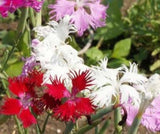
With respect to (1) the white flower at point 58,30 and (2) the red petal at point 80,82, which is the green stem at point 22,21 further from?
(2) the red petal at point 80,82

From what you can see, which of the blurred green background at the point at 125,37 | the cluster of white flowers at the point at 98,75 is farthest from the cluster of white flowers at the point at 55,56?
the blurred green background at the point at 125,37

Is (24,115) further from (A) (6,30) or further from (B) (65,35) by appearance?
(A) (6,30)

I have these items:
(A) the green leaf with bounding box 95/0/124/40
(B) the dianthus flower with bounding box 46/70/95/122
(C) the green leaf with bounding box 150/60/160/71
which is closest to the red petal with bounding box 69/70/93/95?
(B) the dianthus flower with bounding box 46/70/95/122

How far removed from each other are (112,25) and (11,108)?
1691mm

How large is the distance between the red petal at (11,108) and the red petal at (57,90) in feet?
Result: 0.17

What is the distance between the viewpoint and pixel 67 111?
0.69m

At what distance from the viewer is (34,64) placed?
2.72 feet

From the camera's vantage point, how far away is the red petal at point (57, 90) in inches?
28.0

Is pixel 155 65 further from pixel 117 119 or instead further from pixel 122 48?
pixel 117 119

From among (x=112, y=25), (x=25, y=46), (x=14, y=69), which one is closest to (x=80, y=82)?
(x=25, y=46)

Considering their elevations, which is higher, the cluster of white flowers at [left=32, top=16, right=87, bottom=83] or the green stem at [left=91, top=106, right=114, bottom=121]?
the cluster of white flowers at [left=32, top=16, right=87, bottom=83]

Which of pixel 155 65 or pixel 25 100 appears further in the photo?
pixel 155 65

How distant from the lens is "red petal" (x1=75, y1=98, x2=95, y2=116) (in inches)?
27.5

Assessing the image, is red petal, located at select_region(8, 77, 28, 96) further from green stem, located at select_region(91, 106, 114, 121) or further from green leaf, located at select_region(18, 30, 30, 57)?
green leaf, located at select_region(18, 30, 30, 57)
